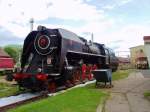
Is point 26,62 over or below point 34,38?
below

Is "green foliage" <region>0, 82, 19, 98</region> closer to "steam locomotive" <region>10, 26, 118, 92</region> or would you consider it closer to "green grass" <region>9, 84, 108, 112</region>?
"steam locomotive" <region>10, 26, 118, 92</region>

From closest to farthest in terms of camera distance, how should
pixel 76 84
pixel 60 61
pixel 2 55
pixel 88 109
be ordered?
1. pixel 88 109
2. pixel 60 61
3. pixel 76 84
4. pixel 2 55

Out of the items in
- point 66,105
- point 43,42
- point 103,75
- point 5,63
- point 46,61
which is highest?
point 43,42

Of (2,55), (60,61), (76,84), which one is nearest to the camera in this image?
(60,61)

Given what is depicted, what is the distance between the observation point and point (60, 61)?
16.8 metres

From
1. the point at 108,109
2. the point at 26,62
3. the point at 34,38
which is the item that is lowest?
the point at 108,109

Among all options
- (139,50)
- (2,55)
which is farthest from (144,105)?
(139,50)

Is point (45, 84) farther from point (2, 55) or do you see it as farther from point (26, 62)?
point (2, 55)

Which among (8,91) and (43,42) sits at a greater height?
(43,42)

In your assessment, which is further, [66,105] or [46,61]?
[46,61]

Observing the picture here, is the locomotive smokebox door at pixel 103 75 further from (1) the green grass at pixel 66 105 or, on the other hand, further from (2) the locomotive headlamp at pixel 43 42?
(1) the green grass at pixel 66 105

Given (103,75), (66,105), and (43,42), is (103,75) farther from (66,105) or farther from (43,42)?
(66,105)

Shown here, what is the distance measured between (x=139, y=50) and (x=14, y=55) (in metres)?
34.4

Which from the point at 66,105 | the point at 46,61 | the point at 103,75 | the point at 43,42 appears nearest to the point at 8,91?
the point at 46,61
